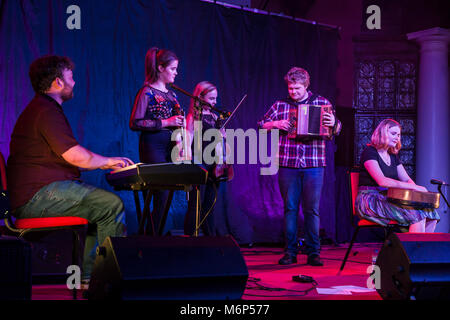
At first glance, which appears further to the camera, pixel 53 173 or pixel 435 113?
pixel 435 113

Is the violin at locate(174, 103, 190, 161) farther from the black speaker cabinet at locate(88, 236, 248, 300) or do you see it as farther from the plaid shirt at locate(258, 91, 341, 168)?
the black speaker cabinet at locate(88, 236, 248, 300)

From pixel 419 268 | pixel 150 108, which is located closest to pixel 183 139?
pixel 150 108

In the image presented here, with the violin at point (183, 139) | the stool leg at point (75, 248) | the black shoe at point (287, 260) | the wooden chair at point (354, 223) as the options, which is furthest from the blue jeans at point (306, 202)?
the stool leg at point (75, 248)

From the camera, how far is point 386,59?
785 centimetres

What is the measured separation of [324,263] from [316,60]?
305 centimetres

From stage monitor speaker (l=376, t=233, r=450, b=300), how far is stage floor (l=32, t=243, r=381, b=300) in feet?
1.99

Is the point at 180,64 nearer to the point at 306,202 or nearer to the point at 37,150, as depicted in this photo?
the point at 306,202

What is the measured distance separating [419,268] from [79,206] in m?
1.88

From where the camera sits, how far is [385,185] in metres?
4.41

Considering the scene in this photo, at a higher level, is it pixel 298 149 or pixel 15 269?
pixel 298 149

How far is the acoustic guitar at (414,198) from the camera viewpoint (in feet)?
13.8

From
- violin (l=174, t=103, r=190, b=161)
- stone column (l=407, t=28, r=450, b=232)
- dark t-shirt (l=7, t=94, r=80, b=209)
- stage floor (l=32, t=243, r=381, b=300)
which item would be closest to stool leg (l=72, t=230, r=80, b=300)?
stage floor (l=32, t=243, r=381, b=300)

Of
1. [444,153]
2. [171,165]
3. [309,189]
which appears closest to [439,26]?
[444,153]
